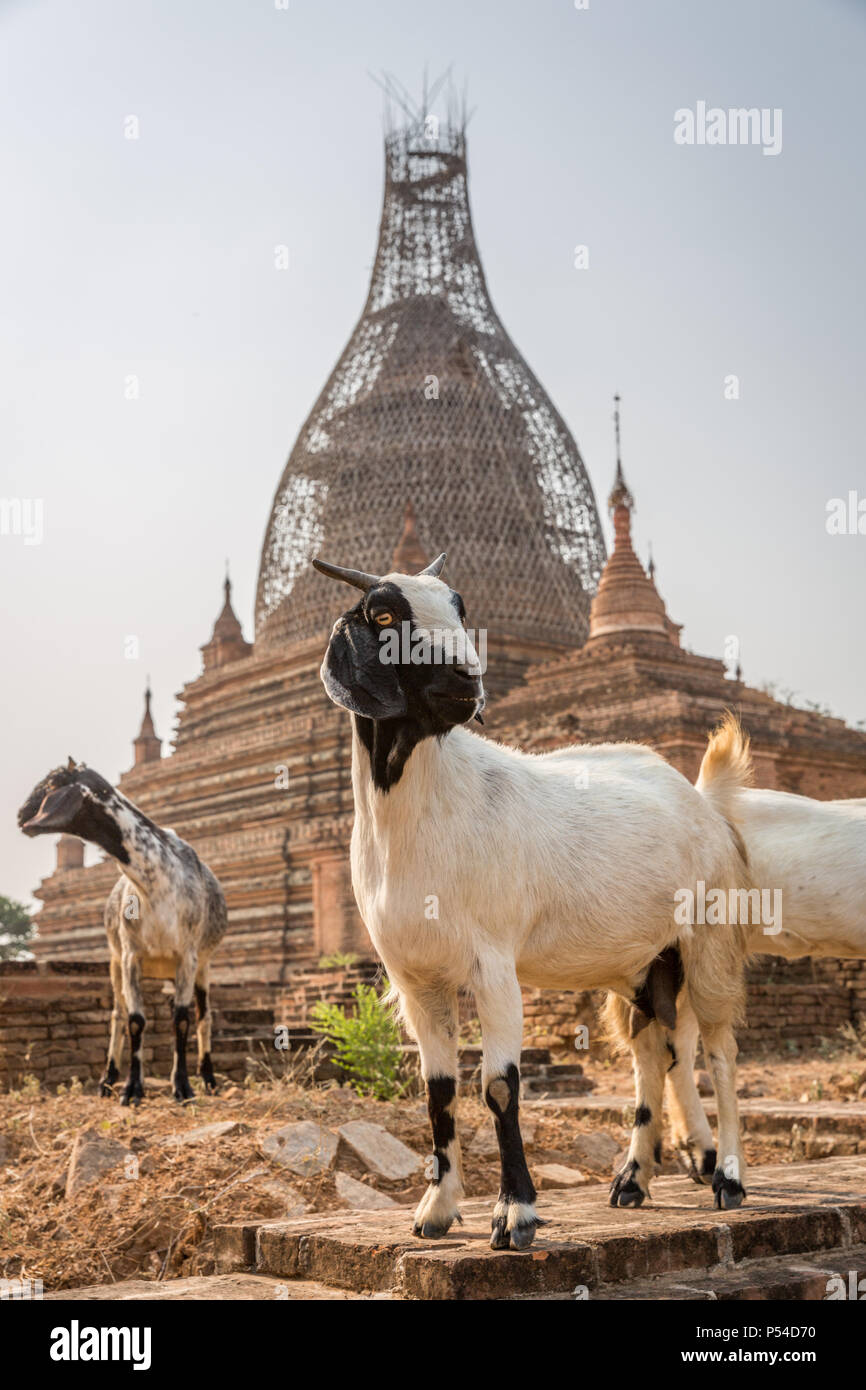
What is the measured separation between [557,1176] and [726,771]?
2.19m

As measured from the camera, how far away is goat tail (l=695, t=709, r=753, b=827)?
5230 mm

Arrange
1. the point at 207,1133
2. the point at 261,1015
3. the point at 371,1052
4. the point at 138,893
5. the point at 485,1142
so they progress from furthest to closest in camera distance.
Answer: the point at 261,1015 < the point at 138,893 < the point at 371,1052 < the point at 485,1142 < the point at 207,1133

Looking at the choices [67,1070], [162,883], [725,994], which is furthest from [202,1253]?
[67,1070]

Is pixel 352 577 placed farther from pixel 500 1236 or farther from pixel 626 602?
pixel 626 602

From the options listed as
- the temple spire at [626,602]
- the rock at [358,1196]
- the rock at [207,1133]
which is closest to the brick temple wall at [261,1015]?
the rock at [207,1133]

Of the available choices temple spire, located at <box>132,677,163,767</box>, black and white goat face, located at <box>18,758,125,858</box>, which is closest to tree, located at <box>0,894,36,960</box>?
temple spire, located at <box>132,677,163,767</box>

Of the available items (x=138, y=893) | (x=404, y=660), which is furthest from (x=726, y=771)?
(x=138, y=893)

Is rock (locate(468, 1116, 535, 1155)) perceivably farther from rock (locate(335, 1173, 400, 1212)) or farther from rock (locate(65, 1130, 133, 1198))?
rock (locate(65, 1130, 133, 1198))

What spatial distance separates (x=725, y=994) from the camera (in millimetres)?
4719

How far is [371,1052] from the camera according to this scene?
8.47 m

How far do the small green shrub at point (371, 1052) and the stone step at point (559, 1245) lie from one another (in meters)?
3.63

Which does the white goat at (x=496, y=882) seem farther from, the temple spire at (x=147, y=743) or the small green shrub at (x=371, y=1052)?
the temple spire at (x=147, y=743)

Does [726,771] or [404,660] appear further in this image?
[726,771]

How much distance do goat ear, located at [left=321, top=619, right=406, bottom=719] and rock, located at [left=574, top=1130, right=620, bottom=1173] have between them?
3991 millimetres
